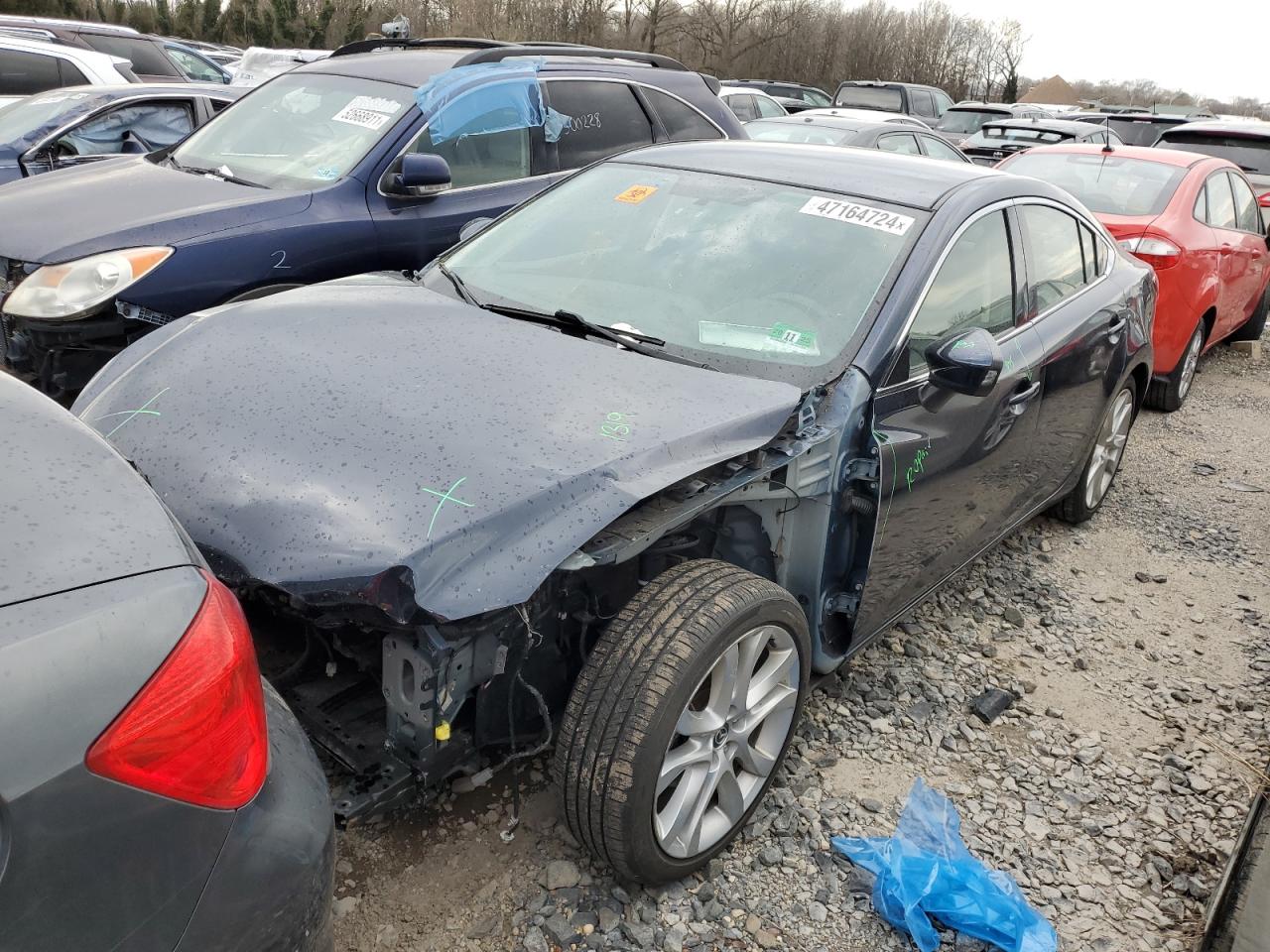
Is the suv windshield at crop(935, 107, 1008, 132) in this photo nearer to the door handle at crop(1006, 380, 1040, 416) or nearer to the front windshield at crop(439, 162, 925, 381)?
the door handle at crop(1006, 380, 1040, 416)

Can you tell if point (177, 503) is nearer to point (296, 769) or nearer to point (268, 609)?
point (268, 609)

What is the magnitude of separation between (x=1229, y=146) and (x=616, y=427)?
10.9 meters

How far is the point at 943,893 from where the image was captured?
236cm

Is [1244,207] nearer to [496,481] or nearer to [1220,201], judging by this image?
[1220,201]

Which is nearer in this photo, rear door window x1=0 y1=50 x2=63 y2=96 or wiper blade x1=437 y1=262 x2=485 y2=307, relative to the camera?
wiper blade x1=437 y1=262 x2=485 y2=307

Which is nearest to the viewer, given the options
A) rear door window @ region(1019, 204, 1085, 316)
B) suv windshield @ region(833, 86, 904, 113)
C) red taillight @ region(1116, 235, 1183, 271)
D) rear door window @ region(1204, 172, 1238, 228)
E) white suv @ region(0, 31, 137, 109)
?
rear door window @ region(1019, 204, 1085, 316)

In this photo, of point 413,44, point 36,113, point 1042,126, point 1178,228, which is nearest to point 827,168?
point 413,44

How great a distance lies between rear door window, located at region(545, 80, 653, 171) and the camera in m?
5.32

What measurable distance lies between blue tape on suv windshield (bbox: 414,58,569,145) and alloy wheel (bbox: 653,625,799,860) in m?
3.45

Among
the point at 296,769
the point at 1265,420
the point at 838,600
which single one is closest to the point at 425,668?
the point at 296,769

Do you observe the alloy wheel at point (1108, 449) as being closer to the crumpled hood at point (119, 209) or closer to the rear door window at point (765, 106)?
the crumpled hood at point (119, 209)

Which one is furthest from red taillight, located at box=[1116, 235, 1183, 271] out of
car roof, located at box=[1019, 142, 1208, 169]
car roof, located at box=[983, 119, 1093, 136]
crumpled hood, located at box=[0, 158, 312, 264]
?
car roof, located at box=[983, 119, 1093, 136]

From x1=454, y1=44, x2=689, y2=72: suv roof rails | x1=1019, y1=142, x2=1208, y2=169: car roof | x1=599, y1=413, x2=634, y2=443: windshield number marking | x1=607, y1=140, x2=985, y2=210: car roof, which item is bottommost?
x1=599, y1=413, x2=634, y2=443: windshield number marking

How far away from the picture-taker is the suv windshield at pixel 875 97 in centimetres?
1925
